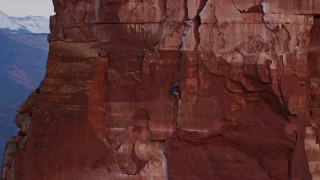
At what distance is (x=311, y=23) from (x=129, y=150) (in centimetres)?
390

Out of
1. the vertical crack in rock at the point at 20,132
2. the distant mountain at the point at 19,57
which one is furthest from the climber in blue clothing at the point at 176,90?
the distant mountain at the point at 19,57

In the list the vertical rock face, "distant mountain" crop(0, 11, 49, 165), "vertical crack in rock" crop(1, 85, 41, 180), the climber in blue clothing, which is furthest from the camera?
"distant mountain" crop(0, 11, 49, 165)

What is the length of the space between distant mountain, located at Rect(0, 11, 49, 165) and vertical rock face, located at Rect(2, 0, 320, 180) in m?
38.0

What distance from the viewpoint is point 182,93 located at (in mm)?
11727

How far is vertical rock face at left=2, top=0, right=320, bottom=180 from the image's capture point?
451 inches

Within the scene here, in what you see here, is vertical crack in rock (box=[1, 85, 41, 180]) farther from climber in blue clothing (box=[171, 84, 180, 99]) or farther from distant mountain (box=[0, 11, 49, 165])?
distant mountain (box=[0, 11, 49, 165])

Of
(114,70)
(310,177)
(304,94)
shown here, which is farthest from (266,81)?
(114,70)

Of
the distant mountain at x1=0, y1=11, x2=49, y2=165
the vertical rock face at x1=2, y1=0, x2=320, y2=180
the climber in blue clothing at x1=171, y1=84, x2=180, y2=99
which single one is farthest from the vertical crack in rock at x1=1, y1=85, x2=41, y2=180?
the distant mountain at x1=0, y1=11, x2=49, y2=165

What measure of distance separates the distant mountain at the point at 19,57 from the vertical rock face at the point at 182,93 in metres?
38.0

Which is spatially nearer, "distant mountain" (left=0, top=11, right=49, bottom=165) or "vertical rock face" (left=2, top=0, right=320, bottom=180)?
"vertical rock face" (left=2, top=0, right=320, bottom=180)

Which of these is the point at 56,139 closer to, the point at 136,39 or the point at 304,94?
the point at 136,39

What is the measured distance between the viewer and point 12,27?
200 feet

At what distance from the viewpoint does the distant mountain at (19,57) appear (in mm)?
51250

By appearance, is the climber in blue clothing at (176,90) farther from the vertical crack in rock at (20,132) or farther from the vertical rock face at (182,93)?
the vertical crack in rock at (20,132)
